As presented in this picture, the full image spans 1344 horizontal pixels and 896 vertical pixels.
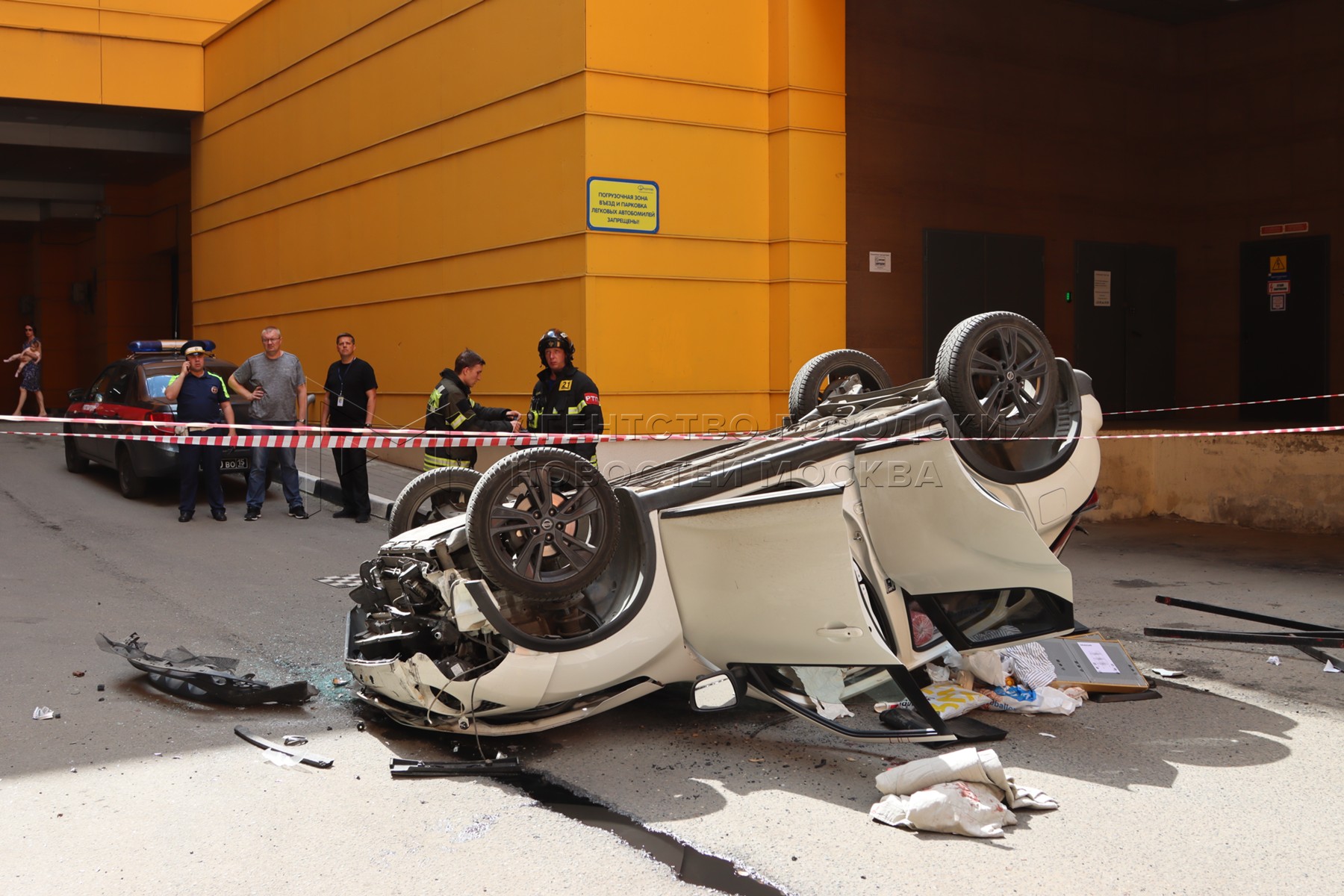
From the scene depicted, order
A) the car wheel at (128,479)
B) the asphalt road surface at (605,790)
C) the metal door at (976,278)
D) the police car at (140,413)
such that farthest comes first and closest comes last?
the metal door at (976,278) < the car wheel at (128,479) < the police car at (140,413) < the asphalt road surface at (605,790)

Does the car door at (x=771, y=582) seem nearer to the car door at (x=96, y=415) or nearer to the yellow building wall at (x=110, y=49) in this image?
the car door at (x=96, y=415)

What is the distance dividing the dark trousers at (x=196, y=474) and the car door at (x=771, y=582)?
7.28 m

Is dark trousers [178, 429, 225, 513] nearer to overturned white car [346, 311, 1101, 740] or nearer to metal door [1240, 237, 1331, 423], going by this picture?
overturned white car [346, 311, 1101, 740]

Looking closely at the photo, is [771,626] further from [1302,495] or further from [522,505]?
[1302,495]

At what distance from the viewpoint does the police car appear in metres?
11.6

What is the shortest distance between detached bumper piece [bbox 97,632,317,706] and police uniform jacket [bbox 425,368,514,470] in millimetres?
2714

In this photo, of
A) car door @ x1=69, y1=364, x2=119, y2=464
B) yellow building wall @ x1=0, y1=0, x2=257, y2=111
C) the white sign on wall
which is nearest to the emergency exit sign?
the white sign on wall

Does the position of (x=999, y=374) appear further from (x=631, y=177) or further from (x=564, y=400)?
(x=631, y=177)

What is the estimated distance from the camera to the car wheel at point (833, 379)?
6.48 metres

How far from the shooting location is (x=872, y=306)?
12.6m

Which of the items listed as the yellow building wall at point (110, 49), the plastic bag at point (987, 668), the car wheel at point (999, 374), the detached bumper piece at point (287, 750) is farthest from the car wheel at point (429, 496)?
the yellow building wall at point (110, 49)

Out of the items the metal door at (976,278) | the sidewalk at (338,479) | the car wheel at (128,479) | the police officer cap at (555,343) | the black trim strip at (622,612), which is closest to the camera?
the black trim strip at (622,612)

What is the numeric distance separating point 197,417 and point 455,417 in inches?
146

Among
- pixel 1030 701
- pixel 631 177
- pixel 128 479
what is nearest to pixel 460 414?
pixel 631 177
